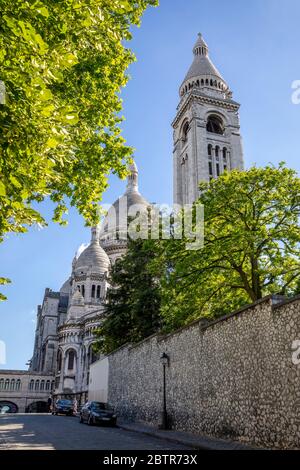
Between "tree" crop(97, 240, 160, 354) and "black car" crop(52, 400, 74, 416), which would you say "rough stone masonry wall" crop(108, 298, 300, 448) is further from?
"black car" crop(52, 400, 74, 416)

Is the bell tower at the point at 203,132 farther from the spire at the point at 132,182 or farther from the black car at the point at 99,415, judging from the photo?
the black car at the point at 99,415

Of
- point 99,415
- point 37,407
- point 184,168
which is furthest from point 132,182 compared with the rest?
point 99,415

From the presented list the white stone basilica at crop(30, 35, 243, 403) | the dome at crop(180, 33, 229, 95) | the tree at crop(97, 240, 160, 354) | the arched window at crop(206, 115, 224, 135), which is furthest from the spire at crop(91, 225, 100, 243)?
the tree at crop(97, 240, 160, 354)

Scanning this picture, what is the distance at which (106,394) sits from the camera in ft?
96.1

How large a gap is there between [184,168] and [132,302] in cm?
3538

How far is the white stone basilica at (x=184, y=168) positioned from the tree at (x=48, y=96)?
3944cm

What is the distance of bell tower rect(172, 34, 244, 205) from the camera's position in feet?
177

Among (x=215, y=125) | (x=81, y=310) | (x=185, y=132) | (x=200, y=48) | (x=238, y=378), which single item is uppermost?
(x=200, y=48)

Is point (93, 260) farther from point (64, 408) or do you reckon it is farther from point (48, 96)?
point (48, 96)

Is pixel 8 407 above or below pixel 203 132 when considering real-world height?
below

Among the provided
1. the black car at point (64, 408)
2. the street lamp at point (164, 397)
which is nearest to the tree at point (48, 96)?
the street lamp at point (164, 397)

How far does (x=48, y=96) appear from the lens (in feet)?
17.4

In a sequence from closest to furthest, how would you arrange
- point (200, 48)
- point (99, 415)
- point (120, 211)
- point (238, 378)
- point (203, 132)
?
point (238, 378), point (99, 415), point (203, 132), point (200, 48), point (120, 211)

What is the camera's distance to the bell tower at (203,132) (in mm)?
53981
